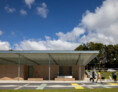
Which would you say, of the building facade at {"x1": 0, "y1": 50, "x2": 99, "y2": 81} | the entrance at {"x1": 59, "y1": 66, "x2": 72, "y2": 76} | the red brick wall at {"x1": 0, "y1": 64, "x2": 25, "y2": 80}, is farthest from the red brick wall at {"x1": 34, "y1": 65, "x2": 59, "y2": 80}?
the red brick wall at {"x1": 0, "y1": 64, "x2": 25, "y2": 80}

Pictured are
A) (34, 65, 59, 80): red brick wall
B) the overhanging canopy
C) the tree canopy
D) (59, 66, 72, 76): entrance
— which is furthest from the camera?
the tree canopy

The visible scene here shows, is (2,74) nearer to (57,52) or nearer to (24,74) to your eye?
(24,74)

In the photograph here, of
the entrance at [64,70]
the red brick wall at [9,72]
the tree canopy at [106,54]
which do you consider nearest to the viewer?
the red brick wall at [9,72]

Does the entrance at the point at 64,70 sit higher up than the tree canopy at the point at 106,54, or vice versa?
the tree canopy at the point at 106,54

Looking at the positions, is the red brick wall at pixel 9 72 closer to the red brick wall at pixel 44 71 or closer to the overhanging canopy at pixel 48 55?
the overhanging canopy at pixel 48 55

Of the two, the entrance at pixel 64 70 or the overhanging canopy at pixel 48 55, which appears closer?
the overhanging canopy at pixel 48 55

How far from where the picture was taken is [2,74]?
25.2m

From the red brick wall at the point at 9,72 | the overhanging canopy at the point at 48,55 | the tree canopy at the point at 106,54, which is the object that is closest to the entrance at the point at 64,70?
the overhanging canopy at the point at 48,55

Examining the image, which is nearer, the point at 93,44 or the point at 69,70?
the point at 69,70

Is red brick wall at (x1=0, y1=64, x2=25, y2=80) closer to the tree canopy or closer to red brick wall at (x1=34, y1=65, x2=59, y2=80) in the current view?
red brick wall at (x1=34, y1=65, x2=59, y2=80)

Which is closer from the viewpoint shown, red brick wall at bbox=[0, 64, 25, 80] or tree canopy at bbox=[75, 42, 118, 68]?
red brick wall at bbox=[0, 64, 25, 80]

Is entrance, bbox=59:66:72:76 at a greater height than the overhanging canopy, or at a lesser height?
lesser

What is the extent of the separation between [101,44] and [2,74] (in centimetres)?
5284

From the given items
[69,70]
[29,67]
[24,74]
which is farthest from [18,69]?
[69,70]
